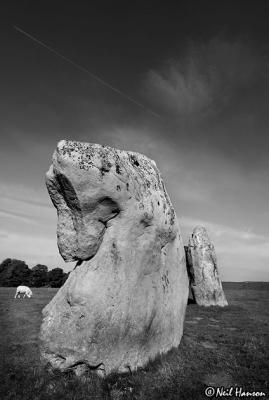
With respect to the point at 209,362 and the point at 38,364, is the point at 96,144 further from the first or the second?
the point at 209,362

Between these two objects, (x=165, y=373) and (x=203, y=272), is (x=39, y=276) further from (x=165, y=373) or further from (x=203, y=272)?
(x=165, y=373)

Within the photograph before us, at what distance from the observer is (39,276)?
60719 millimetres

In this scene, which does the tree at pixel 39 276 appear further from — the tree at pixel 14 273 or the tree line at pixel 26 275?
the tree at pixel 14 273

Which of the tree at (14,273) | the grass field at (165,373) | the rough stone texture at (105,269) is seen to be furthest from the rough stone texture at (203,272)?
the tree at (14,273)

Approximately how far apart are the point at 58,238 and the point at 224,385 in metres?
5.74

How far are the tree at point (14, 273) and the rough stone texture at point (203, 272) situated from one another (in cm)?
4180

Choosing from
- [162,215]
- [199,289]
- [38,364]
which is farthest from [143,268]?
[199,289]

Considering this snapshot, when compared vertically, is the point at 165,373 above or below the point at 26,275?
below

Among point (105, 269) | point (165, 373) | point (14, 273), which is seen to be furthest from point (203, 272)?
point (14, 273)

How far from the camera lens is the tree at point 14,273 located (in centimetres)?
5694

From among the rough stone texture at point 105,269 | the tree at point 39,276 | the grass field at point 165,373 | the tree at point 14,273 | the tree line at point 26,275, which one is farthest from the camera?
the tree at point 39,276

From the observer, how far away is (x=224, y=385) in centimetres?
765

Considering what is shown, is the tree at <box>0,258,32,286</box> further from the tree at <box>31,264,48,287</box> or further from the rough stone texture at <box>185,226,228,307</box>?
the rough stone texture at <box>185,226,228,307</box>

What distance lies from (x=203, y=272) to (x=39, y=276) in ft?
145
